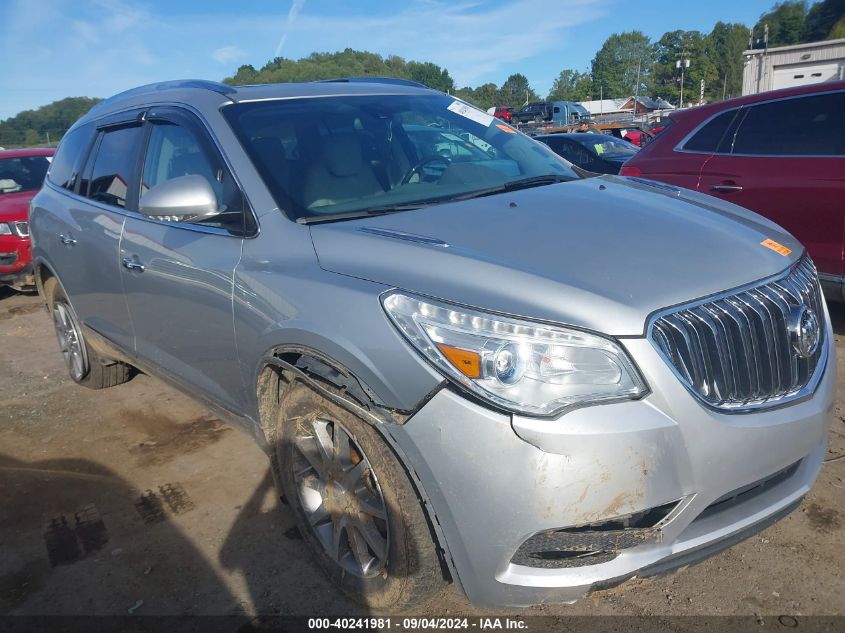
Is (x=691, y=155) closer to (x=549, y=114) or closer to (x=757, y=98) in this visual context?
(x=757, y=98)

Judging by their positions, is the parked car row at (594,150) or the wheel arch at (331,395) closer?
the wheel arch at (331,395)

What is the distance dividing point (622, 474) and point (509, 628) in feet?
2.98

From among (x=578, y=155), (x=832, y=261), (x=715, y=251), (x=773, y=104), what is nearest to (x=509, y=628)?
(x=715, y=251)

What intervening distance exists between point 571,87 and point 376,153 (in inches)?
4838

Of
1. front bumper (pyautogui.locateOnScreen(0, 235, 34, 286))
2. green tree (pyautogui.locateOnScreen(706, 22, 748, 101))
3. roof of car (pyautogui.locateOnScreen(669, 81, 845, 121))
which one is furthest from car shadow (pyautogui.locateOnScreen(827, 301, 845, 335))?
green tree (pyautogui.locateOnScreen(706, 22, 748, 101))

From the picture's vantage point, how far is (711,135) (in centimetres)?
546

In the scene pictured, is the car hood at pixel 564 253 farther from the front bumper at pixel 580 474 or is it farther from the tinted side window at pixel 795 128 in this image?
the tinted side window at pixel 795 128

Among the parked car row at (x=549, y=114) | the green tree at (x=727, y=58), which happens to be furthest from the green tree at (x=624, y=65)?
the parked car row at (x=549, y=114)

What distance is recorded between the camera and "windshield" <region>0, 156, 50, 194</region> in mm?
8523

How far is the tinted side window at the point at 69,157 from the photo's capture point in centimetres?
429

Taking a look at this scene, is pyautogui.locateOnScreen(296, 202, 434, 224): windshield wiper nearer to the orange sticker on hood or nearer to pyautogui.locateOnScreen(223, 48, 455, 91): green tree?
the orange sticker on hood

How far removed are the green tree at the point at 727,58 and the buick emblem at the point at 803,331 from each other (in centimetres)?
Answer: 10870

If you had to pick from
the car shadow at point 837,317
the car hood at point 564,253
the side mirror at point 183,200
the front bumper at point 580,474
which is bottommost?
the car shadow at point 837,317

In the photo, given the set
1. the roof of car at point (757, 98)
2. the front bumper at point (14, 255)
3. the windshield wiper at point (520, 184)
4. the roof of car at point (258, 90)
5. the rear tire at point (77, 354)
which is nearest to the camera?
the windshield wiper at point (520, 184)
